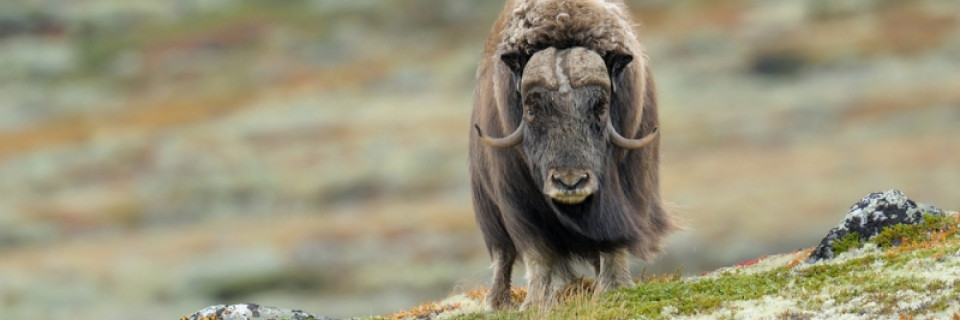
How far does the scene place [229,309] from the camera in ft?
35.1

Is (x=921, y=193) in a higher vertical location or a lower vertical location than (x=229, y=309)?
higher

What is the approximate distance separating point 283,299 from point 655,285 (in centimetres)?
6596

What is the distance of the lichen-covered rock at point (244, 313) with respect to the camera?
1057 cm

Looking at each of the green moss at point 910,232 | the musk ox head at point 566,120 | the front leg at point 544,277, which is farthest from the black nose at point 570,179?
the green moss at point 910,232

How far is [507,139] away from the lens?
35.9ft

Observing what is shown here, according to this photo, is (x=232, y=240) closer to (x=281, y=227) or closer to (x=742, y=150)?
(x=281, y=227)

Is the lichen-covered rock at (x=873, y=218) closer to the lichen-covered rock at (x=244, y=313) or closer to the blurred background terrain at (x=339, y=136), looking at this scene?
the lichen-covered rock at (x=244, y=313)

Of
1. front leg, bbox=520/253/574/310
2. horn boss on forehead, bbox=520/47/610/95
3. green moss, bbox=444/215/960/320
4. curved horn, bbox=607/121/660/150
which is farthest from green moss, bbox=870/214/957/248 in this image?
horn boss on forehead, bbox=520/47/610/95

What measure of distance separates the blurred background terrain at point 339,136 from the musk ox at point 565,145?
5456 cm

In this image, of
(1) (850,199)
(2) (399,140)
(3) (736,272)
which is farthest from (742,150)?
(3) (736,272)

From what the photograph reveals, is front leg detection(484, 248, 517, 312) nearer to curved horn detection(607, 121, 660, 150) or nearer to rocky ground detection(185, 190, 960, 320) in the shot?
rocky ground detection(185, 190, 960, 320)

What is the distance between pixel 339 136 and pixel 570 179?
277 ft

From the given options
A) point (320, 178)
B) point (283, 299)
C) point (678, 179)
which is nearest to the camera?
point (283, 299)

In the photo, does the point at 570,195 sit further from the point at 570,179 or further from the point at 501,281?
the point at 501,281
